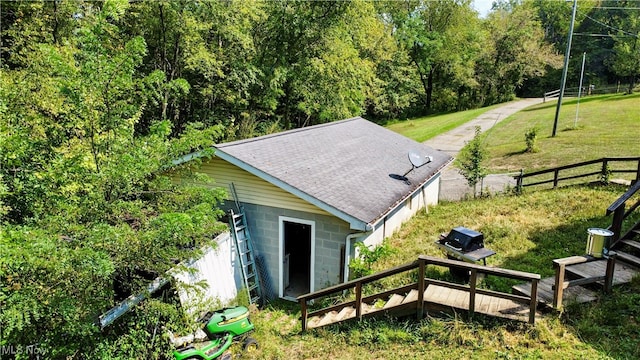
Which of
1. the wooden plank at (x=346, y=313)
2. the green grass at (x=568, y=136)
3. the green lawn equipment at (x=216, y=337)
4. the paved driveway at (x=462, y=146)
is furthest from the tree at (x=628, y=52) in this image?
the green lawn equipment at (x=216, y=337)

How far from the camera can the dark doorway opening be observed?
32.6 ft

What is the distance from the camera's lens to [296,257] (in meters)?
11.2

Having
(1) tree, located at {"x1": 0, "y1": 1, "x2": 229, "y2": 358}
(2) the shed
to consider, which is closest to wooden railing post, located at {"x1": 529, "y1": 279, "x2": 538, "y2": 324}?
(2) the shed

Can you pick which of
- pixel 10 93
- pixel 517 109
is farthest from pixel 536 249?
pixel 517 109

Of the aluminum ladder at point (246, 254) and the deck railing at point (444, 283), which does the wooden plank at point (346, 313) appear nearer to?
the deck railing at point (444, 283)

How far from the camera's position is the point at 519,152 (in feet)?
68.0

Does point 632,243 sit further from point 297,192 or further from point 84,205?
point 84,205

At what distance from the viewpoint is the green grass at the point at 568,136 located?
18.4 m

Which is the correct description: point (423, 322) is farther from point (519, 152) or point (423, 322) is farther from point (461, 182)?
point (519, 152)

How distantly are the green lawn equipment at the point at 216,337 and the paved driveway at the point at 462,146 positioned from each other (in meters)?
10.3

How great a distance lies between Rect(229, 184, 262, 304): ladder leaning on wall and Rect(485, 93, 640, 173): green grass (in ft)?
44.2

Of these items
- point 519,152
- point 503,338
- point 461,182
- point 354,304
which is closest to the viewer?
point 503,338

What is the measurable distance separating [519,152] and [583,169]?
15.1ft

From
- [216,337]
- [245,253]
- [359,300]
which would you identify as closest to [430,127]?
[245,253]
